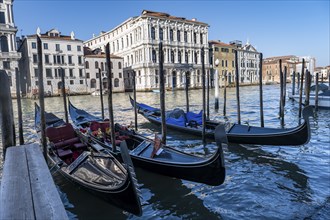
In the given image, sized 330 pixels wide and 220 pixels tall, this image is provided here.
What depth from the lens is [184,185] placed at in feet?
16.1

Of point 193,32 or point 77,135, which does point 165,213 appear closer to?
point 77,135

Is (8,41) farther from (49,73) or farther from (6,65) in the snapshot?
(49,73)

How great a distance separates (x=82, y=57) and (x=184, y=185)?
105ft

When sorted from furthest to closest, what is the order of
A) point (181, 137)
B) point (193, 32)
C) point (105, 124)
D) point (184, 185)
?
point (193, 32) < point (181, 137) < point (105, 124) < point (184, 185)

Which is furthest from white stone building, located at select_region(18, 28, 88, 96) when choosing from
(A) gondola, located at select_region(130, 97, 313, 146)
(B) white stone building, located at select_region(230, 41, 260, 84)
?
(B) white stone building, located at select_region(230, 41, 260, 84)

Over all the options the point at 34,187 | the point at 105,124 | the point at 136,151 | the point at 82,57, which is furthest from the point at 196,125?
the point at 82,57

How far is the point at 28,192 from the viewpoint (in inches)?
66.1

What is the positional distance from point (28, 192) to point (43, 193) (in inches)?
4.1

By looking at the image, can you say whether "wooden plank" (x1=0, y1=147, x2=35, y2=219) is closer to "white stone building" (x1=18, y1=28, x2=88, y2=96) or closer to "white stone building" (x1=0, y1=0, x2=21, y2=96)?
"white stone building" (x1=18, y1=28, x2=88, y2=96)

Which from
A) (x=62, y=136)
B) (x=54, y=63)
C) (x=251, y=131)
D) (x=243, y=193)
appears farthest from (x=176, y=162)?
(x=54, y=63)

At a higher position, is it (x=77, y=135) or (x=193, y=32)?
(x=193, y=32)

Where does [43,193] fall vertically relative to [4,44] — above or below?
below

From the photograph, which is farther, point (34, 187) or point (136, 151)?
point (136, 151)

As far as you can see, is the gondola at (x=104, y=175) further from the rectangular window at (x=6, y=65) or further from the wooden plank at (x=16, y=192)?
the rectangular window at (x=6, y=65)
